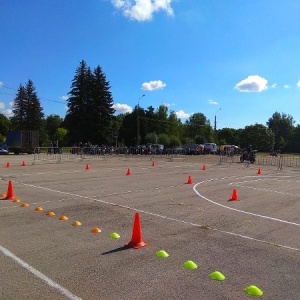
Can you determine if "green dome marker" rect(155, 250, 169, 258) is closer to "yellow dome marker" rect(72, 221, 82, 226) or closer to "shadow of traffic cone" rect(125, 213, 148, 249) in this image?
"shadow of traffic cone" rect(125, 213, 148, 249)

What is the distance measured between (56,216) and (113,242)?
8.94ft

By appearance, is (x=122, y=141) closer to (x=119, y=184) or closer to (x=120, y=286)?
(x=119, y=184)

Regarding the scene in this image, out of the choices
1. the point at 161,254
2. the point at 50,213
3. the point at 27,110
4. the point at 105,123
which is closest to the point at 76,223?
the point at 50,213

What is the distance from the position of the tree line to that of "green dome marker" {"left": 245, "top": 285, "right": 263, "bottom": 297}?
50886 millimetres

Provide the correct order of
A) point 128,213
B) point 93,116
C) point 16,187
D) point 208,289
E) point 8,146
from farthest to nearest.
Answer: point 93,116 < point 8,146 < point 16,187 < point 128,213 < point 208,289

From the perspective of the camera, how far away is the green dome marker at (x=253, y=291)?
14.7ft

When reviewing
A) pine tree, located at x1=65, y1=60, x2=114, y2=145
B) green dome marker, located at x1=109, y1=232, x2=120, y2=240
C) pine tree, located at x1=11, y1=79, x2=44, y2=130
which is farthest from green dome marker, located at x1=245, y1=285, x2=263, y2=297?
pine tree, located at x1=11, y1=79, x2=44, y2=130

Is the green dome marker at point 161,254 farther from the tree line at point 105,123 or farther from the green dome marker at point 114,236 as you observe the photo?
the tree line at point 105,123

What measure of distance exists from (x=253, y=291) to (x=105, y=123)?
63.5 metres

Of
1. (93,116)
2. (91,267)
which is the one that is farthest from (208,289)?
(93,116)

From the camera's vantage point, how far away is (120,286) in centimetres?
464

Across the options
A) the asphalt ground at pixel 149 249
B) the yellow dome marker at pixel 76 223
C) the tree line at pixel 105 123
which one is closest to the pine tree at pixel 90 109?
the tree line at pixel 105 123

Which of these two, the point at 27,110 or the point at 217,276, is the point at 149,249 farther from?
the point at 27,110

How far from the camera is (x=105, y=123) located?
66.9m
